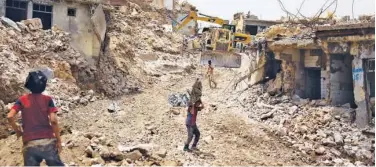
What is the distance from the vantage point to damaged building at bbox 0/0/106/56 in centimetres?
1516

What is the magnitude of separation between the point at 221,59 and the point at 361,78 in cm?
1028

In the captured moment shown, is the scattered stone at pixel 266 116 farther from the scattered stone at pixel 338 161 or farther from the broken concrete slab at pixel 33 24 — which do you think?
the broken concrete slab at pixel 33 24

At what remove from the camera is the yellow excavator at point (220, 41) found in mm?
21141

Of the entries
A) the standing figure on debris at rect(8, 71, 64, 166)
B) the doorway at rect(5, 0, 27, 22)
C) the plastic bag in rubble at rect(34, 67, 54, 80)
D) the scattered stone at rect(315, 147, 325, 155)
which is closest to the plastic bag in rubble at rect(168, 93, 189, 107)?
the plastic bag in rubble at rect(34, 67, 54, 80)

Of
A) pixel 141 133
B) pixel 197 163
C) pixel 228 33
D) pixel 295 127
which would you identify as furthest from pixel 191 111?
pixel 228 33

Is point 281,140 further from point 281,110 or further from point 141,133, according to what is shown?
point 141,133

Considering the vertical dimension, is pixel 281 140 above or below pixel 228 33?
below

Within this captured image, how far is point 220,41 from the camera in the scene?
23.7m

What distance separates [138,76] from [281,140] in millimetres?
9393

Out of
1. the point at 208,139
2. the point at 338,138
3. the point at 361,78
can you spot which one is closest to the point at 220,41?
the point at 361,78

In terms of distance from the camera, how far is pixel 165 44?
25719 mm

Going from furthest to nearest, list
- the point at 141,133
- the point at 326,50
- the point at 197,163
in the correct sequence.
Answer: the point at 326,50 < the point at 141,133 < the point at 197,163

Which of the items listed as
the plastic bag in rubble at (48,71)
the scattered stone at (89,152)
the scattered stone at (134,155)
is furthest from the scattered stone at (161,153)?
the plastic bag in rubble at (48,71)

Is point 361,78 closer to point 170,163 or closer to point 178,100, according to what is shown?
point 178,100
